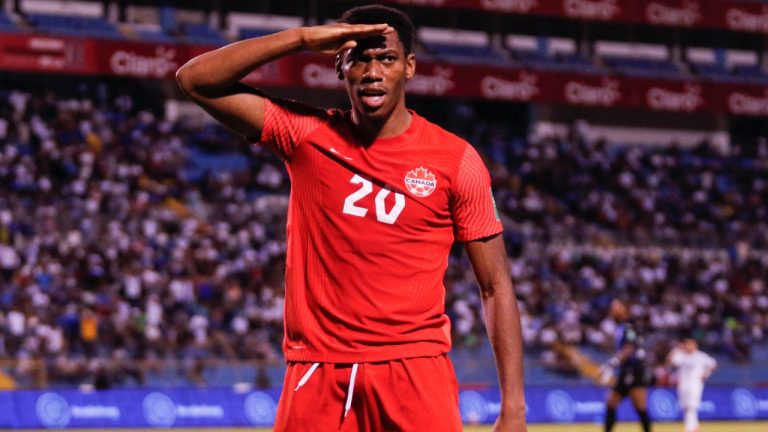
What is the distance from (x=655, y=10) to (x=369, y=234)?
127 ft

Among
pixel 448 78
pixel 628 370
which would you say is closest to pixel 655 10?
Result: pixel 448 78

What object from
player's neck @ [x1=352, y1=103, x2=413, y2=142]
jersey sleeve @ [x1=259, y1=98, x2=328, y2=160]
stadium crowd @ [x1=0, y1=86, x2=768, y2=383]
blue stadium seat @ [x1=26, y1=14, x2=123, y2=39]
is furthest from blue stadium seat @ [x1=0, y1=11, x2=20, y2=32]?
player's neck @ [x1=352, y1=103, x2=413, y2=142]

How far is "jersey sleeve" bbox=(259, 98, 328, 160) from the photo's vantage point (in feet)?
15.6

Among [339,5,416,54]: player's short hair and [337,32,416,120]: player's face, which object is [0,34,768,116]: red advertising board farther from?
[337,32,416,120]: player's face

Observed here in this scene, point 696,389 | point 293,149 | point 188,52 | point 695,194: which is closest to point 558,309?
point 696,389

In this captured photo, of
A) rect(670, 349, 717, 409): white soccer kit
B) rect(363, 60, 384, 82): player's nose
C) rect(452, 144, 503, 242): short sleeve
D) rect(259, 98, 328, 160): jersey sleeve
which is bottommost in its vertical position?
rect(670, 349, 717, 409): white soccer kit

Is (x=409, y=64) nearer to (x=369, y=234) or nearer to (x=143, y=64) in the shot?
(x=369, y=234)

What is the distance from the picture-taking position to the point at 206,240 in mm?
26750

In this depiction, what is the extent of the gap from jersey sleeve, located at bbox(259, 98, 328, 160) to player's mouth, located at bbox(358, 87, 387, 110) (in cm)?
22

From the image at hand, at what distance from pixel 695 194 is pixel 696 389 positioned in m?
16.5

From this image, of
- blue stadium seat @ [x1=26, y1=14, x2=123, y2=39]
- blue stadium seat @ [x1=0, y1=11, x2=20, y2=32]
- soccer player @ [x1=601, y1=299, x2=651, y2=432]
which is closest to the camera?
soccer player @ [x1=601, y1=299, x2=651, y2=432]

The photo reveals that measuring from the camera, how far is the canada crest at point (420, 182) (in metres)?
4.70

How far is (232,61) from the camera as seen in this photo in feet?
15.0

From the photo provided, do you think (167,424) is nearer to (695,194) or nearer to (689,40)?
(695,194)
